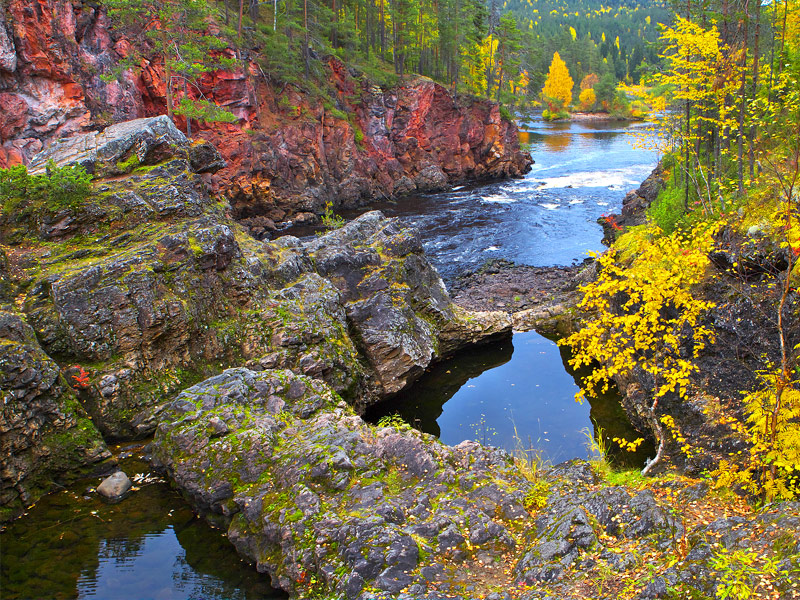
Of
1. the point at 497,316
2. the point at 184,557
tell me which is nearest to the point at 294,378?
the point at 184,557

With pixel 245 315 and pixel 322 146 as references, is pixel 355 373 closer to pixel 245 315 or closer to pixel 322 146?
pixel 245 315

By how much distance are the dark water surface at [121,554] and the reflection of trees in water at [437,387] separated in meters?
7.32

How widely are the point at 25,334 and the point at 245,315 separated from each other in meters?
4.97

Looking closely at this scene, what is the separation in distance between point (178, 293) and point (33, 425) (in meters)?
4.33

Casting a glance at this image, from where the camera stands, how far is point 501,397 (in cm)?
1781

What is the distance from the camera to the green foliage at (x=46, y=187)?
43.9 ft

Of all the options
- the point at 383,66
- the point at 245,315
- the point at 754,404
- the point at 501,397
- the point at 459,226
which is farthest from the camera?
the point at 383,66

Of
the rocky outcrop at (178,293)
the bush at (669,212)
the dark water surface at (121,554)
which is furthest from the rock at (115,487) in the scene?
the bush at (669,212)

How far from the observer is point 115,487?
10242 millimetres

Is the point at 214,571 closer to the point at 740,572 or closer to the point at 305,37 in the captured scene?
the point at 740,572

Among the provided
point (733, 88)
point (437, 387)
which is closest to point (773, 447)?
point (437, 387)

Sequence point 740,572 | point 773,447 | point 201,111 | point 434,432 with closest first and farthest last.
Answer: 1. point 740,572
2. point 773,447
3. point 434,432
4. point 201,111

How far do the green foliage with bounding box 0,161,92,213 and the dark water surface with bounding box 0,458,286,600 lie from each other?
7453mm

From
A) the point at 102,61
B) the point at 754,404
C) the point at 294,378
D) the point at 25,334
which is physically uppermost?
the point at 102,61
